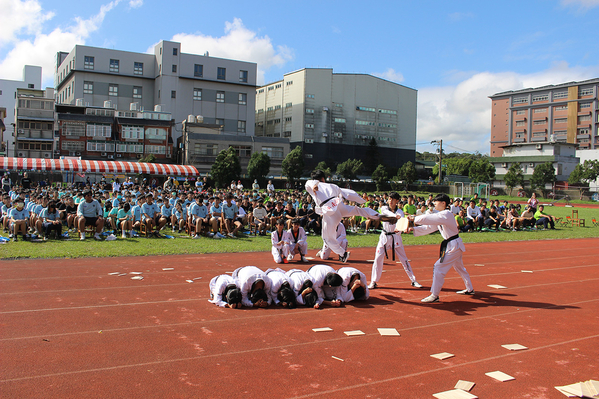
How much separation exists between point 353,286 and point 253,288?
187 centimetres

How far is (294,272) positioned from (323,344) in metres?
2.28

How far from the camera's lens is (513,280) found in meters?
10.4

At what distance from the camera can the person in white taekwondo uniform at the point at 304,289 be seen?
749cm

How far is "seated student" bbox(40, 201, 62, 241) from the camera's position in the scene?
14289 mm

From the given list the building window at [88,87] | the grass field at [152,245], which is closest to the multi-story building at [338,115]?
the building window at [88,87]

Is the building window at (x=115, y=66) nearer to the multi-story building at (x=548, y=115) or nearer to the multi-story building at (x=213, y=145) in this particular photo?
the multi-story building at (x=213, y=145)

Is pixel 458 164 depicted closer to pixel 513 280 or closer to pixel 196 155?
pixel 196 155

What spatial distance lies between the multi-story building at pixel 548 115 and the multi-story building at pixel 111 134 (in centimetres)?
6903

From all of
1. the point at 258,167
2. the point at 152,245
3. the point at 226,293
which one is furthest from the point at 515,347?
the point at 258,167

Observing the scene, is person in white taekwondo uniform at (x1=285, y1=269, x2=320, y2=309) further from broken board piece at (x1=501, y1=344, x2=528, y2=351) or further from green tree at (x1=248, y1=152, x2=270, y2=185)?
green tree at (x1=248, y1=152, x2=270, y2=185)

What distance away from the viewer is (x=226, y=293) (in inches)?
293

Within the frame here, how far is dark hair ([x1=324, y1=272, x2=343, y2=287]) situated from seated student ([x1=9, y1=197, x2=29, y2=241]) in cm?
1141

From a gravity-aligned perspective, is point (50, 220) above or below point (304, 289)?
above

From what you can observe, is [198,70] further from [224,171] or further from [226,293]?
[226,293]
